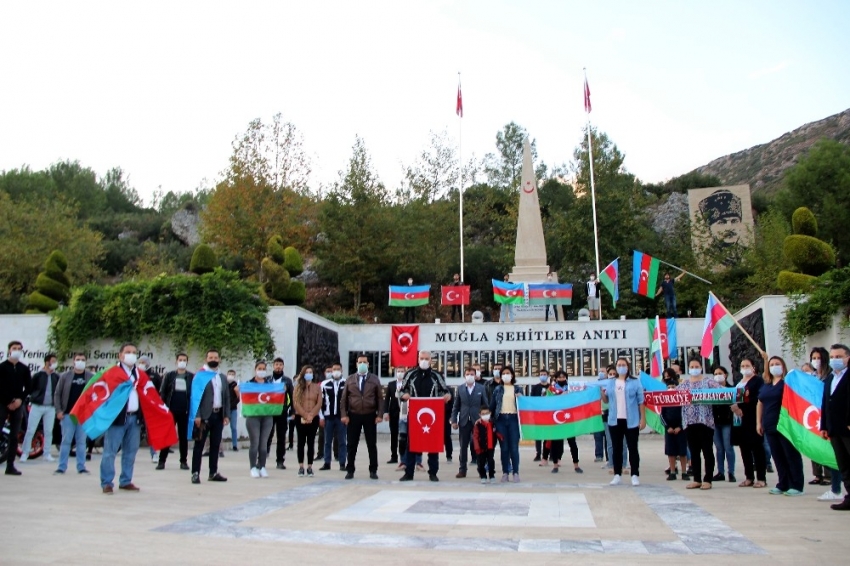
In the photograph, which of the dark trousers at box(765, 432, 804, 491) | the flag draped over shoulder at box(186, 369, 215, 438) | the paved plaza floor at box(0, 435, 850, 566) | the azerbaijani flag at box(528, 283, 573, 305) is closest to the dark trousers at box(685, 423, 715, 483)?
the paved plaza floor at box(0, 435, 850, 566)

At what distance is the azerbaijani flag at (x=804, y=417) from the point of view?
8.06m

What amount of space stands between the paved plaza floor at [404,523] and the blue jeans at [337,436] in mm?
1529

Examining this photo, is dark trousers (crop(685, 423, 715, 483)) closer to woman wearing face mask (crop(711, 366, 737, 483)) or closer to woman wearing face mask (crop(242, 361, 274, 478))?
woman wearing face mask (crop(711, 366, 737, 483))

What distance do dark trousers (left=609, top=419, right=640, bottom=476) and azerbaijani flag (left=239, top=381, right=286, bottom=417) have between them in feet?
15.4

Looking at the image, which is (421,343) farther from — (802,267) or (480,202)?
(480,202)

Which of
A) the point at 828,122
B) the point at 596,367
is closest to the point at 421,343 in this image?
the point at 596,367

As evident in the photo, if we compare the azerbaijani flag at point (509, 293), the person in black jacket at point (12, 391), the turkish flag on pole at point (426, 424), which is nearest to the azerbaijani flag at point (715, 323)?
the turkish flag on pole at point (426, 424)

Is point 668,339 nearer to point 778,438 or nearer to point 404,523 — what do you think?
point 778,438

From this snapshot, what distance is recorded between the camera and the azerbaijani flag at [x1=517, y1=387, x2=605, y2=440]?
11.6 m

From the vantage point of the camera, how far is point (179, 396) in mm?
11953

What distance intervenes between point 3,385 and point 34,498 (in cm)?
238

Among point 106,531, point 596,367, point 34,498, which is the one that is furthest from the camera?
point 596,367

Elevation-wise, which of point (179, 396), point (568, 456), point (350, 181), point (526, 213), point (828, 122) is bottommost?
point (568, 456)

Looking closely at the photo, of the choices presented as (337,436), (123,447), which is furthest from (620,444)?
(123,447)
